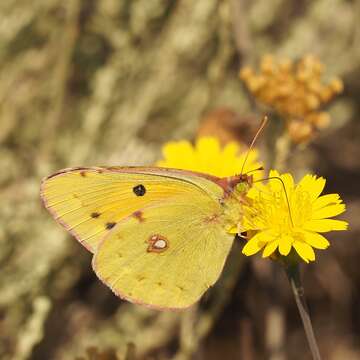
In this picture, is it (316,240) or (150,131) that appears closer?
(316,240)

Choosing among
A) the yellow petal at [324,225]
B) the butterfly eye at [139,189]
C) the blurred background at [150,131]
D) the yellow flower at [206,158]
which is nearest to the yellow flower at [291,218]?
the yellow petal at [324,225]

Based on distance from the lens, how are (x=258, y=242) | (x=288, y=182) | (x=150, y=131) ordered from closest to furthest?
1. (x=258, y=242)
2. (x=288, y=182)
3. (x=150, y=131)

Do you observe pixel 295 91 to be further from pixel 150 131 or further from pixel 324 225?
pixel 150 131

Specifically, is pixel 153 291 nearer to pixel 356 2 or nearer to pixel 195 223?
pixel 195 223

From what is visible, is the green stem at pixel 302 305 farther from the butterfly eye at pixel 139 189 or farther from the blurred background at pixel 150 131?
the blurred background at pixel 150 131

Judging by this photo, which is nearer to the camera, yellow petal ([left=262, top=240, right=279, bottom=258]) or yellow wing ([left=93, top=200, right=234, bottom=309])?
yellow petal ([left=262, top=240, right=279, bottom=258])

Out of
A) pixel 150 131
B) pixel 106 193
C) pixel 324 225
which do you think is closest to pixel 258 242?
pixel 324 225

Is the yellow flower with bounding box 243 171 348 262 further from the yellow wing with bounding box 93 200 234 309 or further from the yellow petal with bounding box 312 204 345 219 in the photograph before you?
the yellow wing with bounding box 93 200 234 309

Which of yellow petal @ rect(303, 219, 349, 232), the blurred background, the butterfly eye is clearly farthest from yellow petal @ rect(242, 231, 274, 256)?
the blurred background
